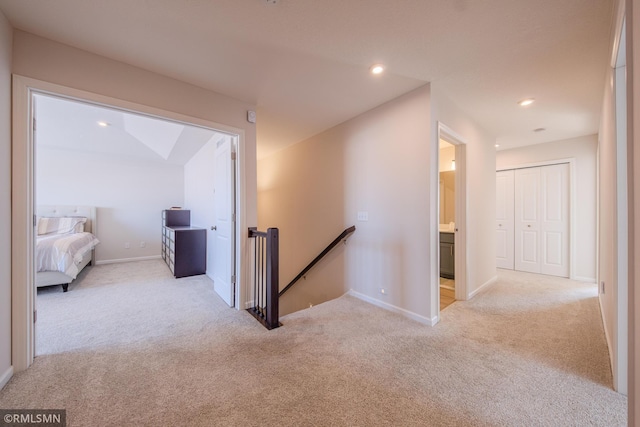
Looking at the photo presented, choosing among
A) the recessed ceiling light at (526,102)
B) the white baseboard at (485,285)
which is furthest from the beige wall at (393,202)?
the recessed ceiling light at (526,102)

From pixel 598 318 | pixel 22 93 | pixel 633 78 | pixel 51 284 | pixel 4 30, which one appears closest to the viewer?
pixel 633 78

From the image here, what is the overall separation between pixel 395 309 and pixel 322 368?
4.20 ft

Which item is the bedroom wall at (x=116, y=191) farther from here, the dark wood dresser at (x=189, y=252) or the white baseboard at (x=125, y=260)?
the dark wood dresser at (x=189, y=252)

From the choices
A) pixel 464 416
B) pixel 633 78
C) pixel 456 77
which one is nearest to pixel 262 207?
pixel 456 77

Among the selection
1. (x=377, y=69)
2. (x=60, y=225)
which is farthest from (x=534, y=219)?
(x=60, y=225)

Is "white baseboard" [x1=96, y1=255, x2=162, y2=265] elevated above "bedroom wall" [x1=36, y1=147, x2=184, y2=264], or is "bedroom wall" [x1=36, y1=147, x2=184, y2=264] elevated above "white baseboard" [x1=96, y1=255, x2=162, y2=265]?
"bedroom wall" [x1=36, y1=147, x2=184, y2=264]

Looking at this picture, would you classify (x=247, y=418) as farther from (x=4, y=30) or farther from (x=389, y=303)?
(x=4, y=30)

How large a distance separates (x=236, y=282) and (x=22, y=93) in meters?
2.27

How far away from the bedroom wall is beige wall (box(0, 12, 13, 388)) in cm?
446

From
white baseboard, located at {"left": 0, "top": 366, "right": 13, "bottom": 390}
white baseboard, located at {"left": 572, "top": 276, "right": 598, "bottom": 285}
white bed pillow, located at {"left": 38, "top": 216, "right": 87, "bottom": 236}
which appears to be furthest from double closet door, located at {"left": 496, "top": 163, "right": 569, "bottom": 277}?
white bed pillow, located at {"left": 38, "top": 216, "right": 87, "bottom": 236}

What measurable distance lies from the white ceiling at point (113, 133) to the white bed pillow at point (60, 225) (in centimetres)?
152

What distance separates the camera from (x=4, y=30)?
157cm

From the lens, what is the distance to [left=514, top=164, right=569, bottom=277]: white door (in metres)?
4.16

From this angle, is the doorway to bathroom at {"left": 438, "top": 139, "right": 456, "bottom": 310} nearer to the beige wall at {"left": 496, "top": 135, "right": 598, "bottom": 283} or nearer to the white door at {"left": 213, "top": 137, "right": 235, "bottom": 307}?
the beige wall at {"left": 496, "top": 135, "right": 598, "bottom": 283}
